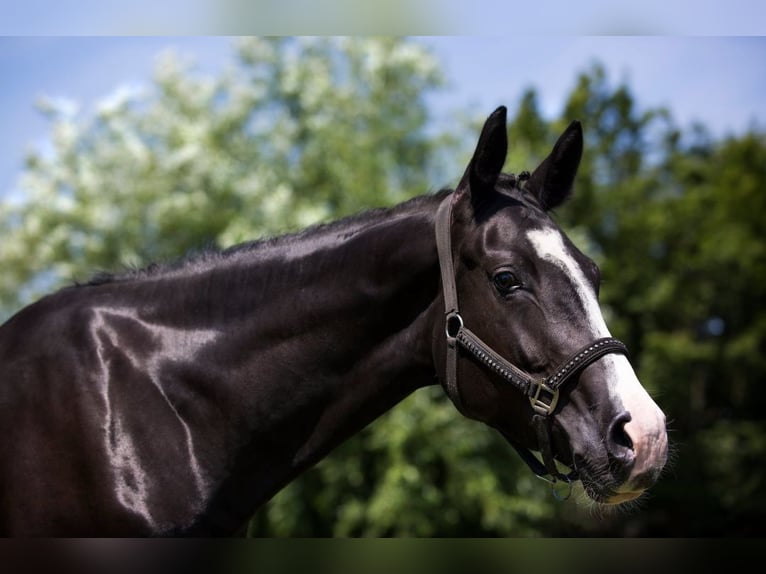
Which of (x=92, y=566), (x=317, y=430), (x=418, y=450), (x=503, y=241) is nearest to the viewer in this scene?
(x=92, y=566)

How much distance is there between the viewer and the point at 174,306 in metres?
4.17

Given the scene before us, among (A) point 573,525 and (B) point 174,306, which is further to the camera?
(A) point 573,525

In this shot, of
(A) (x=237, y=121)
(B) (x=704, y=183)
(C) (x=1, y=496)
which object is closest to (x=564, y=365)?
(C) (x=1, y=496)

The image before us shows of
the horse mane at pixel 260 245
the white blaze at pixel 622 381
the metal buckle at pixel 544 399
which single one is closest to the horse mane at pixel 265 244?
the horse mane at pixel 260 245

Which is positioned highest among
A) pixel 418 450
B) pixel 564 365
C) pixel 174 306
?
pixel 174 306

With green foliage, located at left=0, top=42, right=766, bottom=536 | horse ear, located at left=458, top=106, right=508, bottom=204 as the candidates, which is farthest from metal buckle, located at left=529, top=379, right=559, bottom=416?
green foliage, located at left=0, top=42, right=766, bottom=536

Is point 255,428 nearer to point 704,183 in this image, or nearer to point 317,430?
point 317,430

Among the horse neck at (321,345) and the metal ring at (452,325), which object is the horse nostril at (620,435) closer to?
the metal ring at (452,325)

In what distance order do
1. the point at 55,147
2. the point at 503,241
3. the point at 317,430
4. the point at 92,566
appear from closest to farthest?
the point at 92,566 < the point at 503,241 < the point at 317,430 < the point at 55,147

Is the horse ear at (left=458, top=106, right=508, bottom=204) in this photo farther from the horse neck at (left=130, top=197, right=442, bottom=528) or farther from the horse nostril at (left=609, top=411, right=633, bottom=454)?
the horse nostril at (left=609, top=411, right=633, bottom=454)

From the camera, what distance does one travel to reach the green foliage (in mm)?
18578

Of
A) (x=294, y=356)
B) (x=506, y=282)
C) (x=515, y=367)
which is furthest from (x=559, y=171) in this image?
(x=294, y=356)

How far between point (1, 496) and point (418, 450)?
48.7 ft

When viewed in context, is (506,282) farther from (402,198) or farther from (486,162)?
(402,198)
